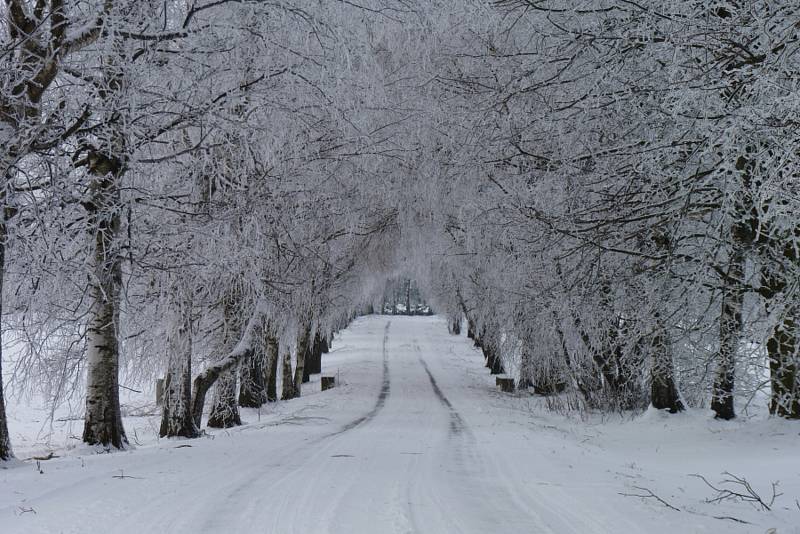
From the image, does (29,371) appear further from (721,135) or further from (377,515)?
(721,135)

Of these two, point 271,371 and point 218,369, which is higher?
point 218,369

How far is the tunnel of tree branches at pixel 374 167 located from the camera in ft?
18.7

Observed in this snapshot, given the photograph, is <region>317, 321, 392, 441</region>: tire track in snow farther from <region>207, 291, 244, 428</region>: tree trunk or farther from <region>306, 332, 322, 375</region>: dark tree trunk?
<region>306, 332, 322, 375</region>: dark tree trunk

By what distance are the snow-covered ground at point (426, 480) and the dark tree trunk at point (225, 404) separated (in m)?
1.28

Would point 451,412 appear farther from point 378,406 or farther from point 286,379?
point 286,379

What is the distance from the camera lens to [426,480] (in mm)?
6969

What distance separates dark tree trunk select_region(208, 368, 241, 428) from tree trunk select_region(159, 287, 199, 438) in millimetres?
1442

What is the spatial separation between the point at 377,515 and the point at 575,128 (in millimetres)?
5575

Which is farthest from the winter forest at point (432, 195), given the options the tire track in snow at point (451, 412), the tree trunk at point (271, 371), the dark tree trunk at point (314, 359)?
the dark tree trunk at point (314, 359)

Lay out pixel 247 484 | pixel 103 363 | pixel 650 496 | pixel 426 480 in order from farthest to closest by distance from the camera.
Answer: pixel 103 363
pixel 426 480
pixel 247 484
pixel 650 496

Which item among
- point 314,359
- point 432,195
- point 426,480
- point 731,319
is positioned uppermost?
point 432,195

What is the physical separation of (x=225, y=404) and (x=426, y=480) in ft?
29.7

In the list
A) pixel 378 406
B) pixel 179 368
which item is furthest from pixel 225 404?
pixel 378 406

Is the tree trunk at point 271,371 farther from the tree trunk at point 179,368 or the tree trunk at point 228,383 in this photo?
the tree trunk at point 179,368
